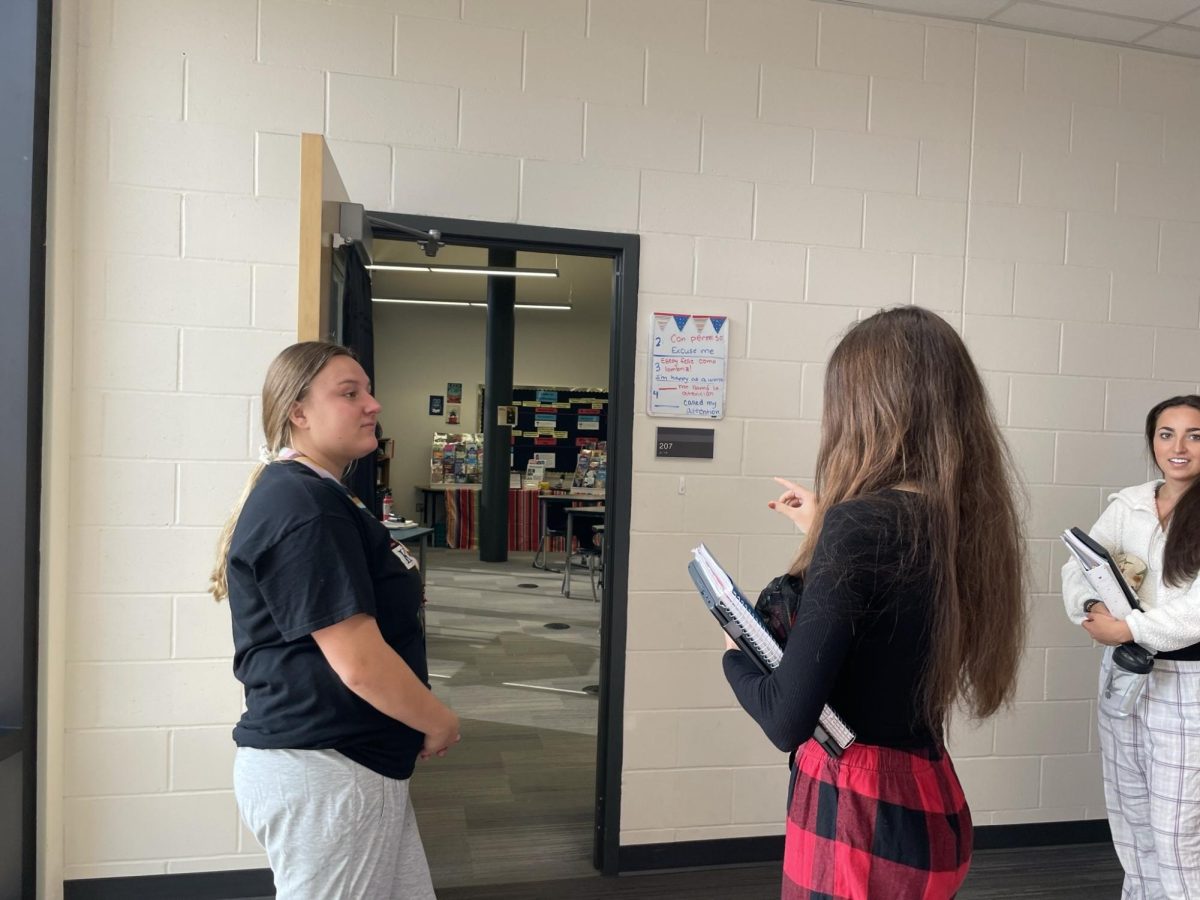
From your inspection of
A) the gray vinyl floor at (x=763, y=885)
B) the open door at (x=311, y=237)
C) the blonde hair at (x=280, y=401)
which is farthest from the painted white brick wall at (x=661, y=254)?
the blonde hair at (x=280, y=401)

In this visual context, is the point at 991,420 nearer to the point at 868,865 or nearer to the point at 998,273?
the point at 868,865

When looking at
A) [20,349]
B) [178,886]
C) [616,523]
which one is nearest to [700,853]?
[616,523]

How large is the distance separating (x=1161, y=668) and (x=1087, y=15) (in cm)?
220

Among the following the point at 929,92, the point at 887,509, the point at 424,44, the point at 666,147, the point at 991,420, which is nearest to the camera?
the point at 887,509

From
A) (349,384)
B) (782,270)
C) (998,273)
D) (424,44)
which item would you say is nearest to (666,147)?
(782,270)

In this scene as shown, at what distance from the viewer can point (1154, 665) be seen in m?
2.43

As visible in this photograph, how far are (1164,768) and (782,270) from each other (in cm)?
189

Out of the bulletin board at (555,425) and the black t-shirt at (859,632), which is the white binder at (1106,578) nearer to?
the black t-shirt at (859,632)

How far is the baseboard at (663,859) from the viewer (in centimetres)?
256

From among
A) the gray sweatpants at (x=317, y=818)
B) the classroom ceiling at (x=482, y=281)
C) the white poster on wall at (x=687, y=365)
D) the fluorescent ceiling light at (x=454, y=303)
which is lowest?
the gray sweatpants at (x=317, y=818)

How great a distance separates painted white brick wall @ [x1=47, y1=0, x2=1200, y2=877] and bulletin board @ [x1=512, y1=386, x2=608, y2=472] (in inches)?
339

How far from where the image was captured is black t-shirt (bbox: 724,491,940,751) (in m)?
1.17

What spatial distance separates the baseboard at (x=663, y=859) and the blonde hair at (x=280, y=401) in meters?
1.54

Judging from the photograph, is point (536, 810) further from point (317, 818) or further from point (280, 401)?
point (280, 401)
